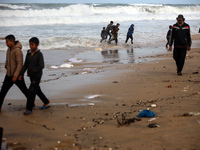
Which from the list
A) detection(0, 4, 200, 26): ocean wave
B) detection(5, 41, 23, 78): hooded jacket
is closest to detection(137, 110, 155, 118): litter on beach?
detection(5, 41, 23, 78): hooded jacket

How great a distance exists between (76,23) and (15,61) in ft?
135

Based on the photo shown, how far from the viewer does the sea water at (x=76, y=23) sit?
2456 centimetres

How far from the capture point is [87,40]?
25125mm

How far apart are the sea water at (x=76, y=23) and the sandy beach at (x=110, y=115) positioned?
41.7 feet

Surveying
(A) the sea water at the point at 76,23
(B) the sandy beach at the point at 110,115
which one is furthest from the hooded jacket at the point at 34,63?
(A) the sea water at the point at 76,23

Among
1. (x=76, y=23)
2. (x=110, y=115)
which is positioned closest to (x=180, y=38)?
(x=110, y=115)

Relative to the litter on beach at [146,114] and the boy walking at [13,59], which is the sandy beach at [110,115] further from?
the boy walking at [13,59]

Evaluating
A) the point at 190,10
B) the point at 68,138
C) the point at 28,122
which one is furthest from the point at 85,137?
the point at 190,10

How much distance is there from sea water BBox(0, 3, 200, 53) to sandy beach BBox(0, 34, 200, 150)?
41.7ft

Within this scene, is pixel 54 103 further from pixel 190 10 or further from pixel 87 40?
pixel 190 10

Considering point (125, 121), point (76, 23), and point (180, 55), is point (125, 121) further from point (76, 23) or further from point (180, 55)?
point (76, 23)

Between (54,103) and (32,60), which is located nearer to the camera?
(32,60)

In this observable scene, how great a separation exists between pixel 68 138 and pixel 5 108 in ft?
8.31

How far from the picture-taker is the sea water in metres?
24.6
